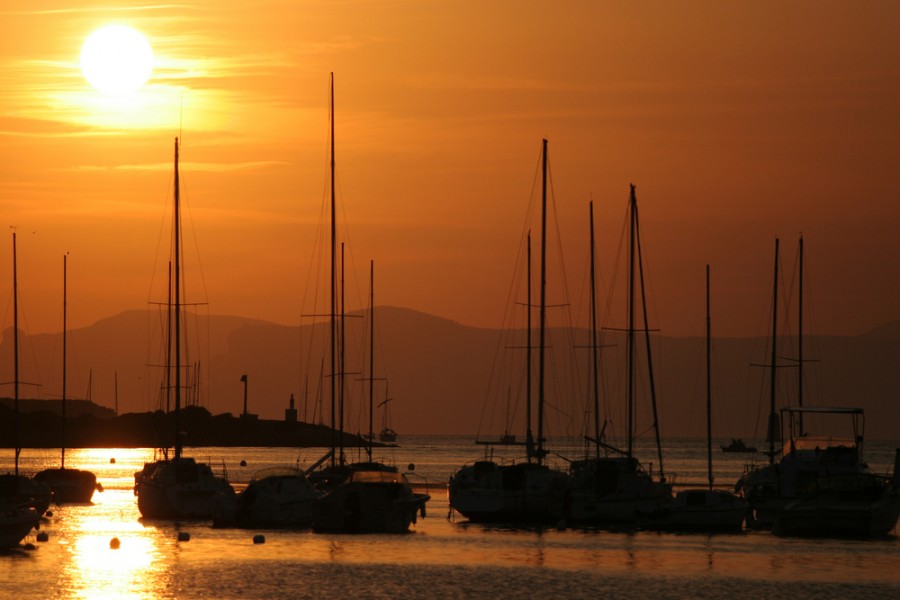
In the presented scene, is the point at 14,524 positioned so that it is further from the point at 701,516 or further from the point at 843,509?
the point at 843,509

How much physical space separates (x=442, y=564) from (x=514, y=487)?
14579mm

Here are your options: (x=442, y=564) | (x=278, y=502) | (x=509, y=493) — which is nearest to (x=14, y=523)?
(x=278, y=502)

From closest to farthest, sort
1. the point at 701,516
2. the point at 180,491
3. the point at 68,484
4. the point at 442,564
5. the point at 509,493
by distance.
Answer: the point at 442,564 < the point at 701,516 < the point at 509,493 < the point at 180,491 < the point at 68,484

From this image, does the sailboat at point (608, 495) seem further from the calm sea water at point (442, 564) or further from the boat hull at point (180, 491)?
the boat hull at point (180, 491)

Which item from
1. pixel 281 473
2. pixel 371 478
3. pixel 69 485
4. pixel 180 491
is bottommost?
pixel 69 485

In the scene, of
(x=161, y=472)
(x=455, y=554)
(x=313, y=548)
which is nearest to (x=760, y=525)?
(x=455, y=554)

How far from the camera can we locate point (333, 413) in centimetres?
7375

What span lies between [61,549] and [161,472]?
1336 centimetres

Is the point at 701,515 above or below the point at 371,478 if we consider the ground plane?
below

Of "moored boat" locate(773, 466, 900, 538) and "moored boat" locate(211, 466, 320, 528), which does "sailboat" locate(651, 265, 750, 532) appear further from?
"moored boat" locate(211, 466, 320, 528)

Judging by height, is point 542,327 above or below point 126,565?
above

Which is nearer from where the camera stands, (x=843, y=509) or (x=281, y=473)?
(x=843, y=509)

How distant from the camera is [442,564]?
54.9m

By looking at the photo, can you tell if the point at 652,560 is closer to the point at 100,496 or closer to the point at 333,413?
the point at 333,413
